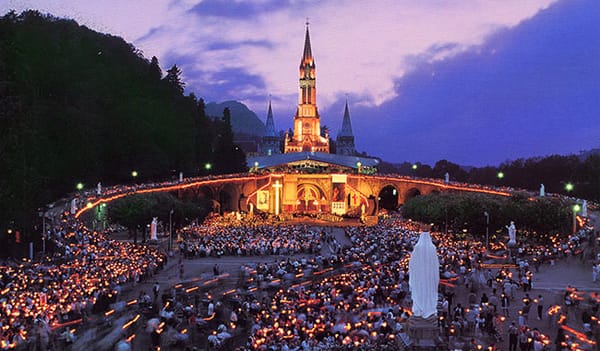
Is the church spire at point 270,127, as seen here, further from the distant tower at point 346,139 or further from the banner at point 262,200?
the banner at point 262,200

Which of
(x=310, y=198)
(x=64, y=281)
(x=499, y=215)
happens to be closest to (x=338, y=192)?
(x=310, y=198)

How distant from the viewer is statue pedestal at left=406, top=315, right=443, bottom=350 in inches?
590

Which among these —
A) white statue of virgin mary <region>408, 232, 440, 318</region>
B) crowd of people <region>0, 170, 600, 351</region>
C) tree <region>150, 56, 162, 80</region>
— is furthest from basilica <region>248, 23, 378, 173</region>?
white statue of virgin mary <region>408, 232, 440, 318</region>

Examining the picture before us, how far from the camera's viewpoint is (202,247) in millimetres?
35625

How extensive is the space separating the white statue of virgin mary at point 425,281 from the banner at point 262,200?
62921 mm

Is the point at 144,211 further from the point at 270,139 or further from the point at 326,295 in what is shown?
the point at 270,139

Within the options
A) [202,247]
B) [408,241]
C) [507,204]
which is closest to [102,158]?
[202,247]

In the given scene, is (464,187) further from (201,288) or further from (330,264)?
(201,288)

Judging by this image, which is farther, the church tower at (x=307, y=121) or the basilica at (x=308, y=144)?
the church tower at (x=307, y=121)

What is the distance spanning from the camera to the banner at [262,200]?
257 feet

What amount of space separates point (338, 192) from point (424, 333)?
6406 cm

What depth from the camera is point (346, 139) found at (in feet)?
530

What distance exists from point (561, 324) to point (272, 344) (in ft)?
31.2

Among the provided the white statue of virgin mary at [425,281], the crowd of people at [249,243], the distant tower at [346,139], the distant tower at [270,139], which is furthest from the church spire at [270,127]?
the white statue of virgin mary at [425,281]
